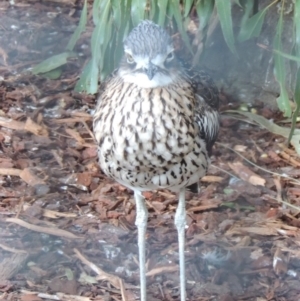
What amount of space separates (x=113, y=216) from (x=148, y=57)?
144 cm

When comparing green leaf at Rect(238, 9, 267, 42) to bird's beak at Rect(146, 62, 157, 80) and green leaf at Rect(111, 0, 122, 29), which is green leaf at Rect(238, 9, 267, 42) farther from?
bird's beak at Rect(146, 62, 157, 80)

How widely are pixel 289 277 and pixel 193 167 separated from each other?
3.06 ft

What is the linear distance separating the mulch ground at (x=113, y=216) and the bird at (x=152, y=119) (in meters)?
0.67

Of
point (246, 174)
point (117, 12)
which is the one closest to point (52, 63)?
point (117, 12)

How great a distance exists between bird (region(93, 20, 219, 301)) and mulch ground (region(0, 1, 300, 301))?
67 centimetres

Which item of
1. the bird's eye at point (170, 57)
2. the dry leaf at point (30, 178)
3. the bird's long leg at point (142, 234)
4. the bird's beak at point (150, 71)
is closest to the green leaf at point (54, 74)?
the dry leaf at point (30, 178)

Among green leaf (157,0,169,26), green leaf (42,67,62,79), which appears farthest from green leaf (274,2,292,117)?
green leaf (42,67,62,79)

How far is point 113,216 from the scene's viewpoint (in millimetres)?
4656

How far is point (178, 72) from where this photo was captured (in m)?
3.68

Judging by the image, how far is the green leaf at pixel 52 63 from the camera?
5.86m

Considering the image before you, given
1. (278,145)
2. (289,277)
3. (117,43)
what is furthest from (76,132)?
(289,277)

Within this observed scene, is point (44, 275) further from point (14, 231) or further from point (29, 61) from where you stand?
point (29, 61)

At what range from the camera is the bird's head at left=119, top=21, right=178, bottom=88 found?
3.43 metres

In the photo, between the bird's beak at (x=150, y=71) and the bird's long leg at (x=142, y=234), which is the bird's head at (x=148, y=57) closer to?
the bird's beak at (x=150, y=71)
